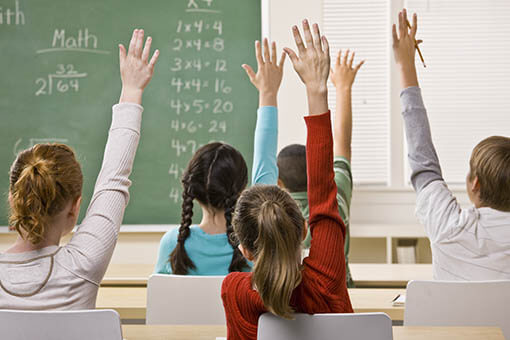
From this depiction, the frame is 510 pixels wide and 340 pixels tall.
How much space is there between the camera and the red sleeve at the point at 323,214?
120 centimetres

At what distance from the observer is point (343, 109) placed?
92.1 inches

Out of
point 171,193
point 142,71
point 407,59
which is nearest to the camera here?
point 142,71

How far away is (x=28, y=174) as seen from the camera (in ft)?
4.12

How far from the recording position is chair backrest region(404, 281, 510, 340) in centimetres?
156

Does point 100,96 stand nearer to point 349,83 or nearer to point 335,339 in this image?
point 349,83

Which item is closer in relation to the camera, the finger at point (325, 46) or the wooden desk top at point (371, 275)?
the finger at point (325, 46)

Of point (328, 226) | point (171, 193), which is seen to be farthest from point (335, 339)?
point (171, 193)

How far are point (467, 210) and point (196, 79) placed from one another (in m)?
2.45

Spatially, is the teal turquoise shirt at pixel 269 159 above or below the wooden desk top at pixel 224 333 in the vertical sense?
above

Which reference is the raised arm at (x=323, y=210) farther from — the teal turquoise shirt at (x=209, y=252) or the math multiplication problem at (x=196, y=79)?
the math multiplication problem at (x=196, y=79)

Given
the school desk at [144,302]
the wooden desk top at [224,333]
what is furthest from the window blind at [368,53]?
the wooden desk top at [224,333]

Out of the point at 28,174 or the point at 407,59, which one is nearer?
the point at 28,174

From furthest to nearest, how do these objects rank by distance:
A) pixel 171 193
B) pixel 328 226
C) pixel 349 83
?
pixel 171 193
pixel 349 83
pixel 328 226

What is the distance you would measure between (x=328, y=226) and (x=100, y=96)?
2957 mm
